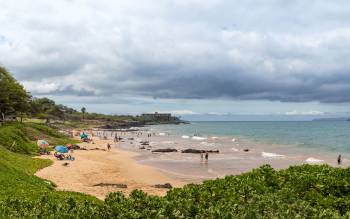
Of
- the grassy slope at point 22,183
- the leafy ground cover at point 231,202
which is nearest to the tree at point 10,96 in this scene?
the grassy slope at point 22,183

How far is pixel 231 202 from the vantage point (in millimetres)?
9242

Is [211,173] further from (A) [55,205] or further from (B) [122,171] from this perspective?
(A) [55,205]

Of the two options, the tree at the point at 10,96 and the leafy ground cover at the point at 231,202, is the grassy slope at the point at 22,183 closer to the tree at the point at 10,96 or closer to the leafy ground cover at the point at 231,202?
the leafy ground cover at the point at 231,202

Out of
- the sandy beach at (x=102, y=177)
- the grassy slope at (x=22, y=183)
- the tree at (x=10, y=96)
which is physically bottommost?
the sandy beach at (x=102, y=177)

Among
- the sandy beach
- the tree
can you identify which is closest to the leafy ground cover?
the sandy beach

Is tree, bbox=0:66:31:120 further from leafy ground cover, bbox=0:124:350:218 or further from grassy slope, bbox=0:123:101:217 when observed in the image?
leafy ground cover, bbox=0:124:350:218

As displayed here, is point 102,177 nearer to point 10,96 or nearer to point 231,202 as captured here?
point 231,202

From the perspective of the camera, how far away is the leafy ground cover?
326 inches

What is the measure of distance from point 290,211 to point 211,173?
3057 cm

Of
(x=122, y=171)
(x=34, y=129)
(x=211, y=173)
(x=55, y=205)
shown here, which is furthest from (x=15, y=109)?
(x=55, y=205)

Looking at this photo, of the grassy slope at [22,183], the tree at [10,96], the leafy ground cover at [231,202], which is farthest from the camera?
the tree at [10,96]

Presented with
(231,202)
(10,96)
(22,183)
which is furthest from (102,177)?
(10,96)

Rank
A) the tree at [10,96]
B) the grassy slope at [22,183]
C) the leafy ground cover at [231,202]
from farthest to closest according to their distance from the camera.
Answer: the tree at [10,96] → the grassy slope at [22,183] → the leafy ground cover at [231,202]

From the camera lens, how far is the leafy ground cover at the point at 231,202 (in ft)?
27.2
